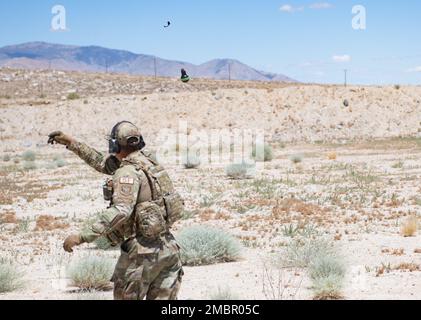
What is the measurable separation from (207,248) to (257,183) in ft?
34.0

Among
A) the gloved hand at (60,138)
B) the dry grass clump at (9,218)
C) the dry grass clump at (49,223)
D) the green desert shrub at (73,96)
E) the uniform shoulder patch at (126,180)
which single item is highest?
the green desert shrub at (73,96)

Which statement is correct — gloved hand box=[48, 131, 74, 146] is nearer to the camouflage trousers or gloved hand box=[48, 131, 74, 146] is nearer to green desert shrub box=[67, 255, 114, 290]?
the camouflage trousers

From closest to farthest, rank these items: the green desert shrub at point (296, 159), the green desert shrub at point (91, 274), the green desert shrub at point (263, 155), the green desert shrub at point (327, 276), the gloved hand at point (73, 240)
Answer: the gloved hand at point (73, 240) → the green desert shrub at point (327, 276) → the green desert shrub at point (91, 274) → the green desert shrub at point (296, 159) → the green desert shrub at point (263, 155)

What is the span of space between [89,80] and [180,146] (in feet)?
90.1

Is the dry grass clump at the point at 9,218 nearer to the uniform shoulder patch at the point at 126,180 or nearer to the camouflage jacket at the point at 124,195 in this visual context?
the camouflage jacket at the point at 124,195

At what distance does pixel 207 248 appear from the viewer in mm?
10000

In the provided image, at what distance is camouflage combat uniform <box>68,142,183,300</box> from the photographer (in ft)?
16.9

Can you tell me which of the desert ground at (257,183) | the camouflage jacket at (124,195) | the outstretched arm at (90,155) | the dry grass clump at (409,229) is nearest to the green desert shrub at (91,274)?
the desert ground at (257,183)

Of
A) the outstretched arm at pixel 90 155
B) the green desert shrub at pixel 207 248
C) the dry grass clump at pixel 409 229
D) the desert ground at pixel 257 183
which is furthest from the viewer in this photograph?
the dry grass clump at pixel 409 229

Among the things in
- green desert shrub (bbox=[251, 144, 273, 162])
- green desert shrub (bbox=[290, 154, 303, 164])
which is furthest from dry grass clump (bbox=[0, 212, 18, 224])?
green desert shrub (bbox=[251, 144, 273, 162])

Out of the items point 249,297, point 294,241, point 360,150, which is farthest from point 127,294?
point 360,150

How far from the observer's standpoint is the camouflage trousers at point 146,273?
5.30 metres

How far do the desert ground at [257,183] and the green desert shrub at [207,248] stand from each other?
0.25 meters

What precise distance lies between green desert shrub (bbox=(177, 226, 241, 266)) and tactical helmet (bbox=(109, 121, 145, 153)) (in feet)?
15.4
